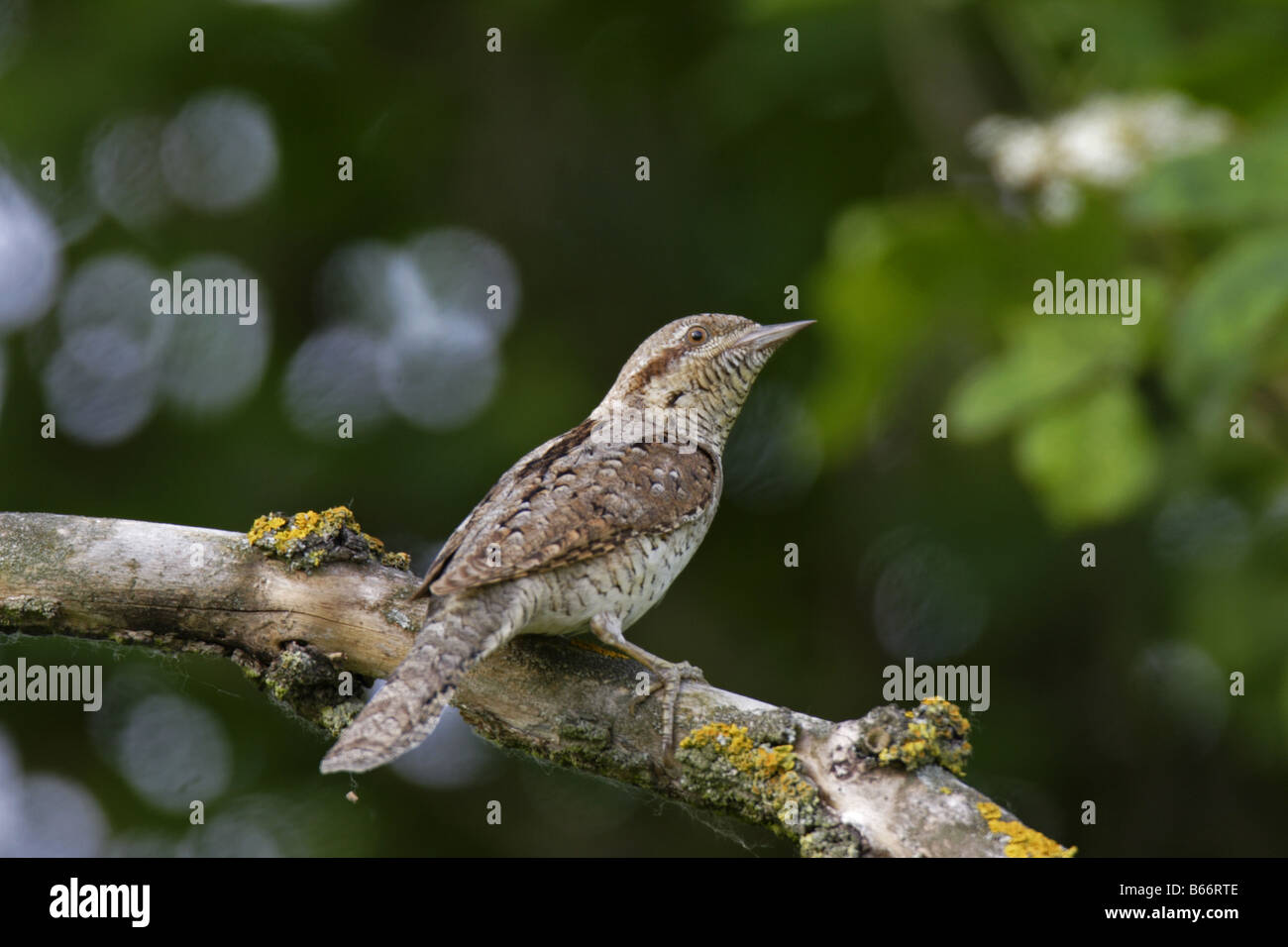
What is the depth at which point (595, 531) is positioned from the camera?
4.28m

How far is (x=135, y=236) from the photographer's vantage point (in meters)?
7.59

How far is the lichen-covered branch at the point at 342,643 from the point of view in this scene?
144 inches

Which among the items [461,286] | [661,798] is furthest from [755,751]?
[461,286]

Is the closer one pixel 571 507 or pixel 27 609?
pixel 27 609

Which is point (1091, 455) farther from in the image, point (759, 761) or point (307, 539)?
point (307, 539)

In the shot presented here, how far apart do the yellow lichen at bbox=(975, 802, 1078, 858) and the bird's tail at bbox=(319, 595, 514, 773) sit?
1536 millimetres

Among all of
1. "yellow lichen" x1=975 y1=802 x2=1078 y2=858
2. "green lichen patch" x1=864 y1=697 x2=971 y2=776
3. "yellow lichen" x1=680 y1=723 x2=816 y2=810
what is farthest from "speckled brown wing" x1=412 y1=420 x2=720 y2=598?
"yellow lichen" x1=975 y1=802 x2=1078 y2=858

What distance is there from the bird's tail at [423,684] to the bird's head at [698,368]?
1.59m

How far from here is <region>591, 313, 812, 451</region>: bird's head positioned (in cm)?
526

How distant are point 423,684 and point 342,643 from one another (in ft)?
1.81

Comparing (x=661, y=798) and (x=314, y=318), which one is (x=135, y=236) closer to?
(x=314, y=318)

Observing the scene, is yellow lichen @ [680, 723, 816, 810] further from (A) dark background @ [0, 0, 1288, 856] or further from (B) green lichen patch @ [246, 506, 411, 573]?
(A) dark background @ [0, 0, 1288, 856]

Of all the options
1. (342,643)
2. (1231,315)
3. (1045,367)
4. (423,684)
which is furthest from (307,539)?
(1231,315)

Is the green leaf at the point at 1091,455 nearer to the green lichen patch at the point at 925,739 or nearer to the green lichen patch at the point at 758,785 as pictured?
the green lichen patch at the point at 925,739
